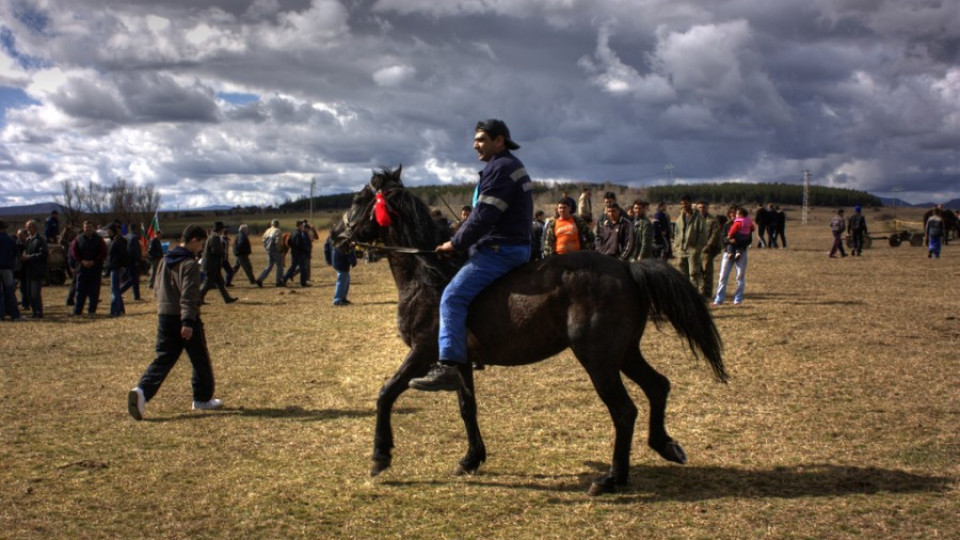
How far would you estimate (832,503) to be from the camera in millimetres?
5008

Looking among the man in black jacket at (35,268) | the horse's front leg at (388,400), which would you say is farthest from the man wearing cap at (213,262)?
the horse's front leg at (388,400)

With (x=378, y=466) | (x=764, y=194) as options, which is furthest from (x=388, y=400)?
(x=764, y=194)

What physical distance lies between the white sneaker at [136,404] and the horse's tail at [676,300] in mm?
5633

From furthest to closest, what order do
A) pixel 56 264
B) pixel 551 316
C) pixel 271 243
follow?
pixel 56 264
pixel 271 243
pixel 551 316

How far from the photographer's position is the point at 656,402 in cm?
577

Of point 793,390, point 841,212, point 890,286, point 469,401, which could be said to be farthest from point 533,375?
point 841,212

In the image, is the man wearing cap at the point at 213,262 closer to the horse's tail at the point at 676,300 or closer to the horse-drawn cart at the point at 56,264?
the horse-drawn cart at the point at 56,264

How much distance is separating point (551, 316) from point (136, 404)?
5.03 m

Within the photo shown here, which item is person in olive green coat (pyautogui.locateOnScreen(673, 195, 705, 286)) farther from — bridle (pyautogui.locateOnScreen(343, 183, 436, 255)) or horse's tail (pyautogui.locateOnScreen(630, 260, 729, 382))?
bridle (pyautogui.locateOnScreen(343, 183, 436, 255))

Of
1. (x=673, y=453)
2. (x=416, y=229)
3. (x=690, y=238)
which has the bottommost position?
(x=673, y=453)

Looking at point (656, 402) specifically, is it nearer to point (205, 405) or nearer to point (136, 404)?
point (205, 405)

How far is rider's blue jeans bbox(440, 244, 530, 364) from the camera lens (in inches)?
219

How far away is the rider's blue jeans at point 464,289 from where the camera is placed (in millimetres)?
5559

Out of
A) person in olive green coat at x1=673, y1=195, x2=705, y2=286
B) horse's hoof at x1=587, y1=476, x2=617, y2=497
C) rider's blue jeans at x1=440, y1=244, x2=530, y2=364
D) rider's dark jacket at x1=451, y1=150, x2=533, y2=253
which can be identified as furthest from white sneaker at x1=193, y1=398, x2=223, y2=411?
person in olive green coat at x1=673, y1=195, x2=705, y2=286
